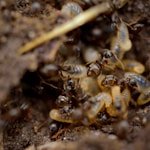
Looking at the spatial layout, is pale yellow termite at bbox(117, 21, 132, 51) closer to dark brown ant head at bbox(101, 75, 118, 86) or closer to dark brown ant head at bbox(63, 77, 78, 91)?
dark brown ant head at bbox(101, 75, 118, 86)

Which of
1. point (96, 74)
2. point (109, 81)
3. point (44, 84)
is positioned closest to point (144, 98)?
point (109, 81)

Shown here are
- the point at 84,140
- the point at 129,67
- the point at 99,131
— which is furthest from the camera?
the point at 129,67

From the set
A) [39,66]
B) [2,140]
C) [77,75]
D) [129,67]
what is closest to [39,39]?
[39,66]

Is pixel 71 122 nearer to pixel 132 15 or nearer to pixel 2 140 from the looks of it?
pixel 2 140

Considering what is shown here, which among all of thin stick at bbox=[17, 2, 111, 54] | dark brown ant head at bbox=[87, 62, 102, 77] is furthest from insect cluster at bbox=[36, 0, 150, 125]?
thin stick at bbox=[17, 2, 111, 54]

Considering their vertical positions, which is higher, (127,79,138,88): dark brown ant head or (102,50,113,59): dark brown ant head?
(102,50,113,59): dark brown ant head

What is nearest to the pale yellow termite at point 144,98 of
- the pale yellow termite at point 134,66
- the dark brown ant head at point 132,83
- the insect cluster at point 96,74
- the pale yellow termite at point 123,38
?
the insect cluster at point 96,74
